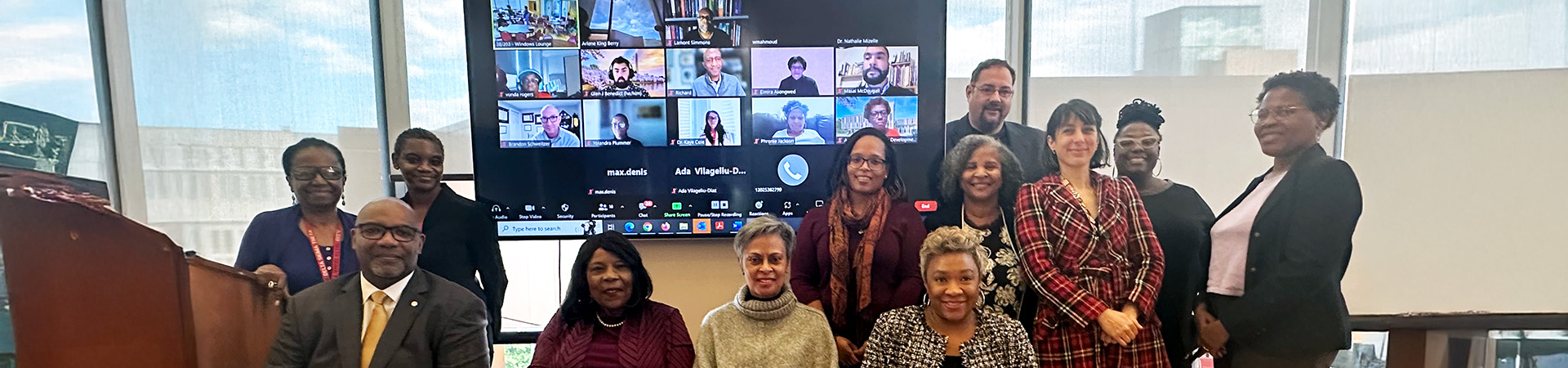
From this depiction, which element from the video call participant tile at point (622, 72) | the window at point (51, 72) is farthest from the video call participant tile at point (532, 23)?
the window at point (51, 72)

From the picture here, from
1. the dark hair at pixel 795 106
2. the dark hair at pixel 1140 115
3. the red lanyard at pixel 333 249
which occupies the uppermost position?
the dark hair at pixel 795 106

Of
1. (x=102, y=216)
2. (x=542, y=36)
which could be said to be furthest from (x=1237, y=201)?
(x=102, y=216)

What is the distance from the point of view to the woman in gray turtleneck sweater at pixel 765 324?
7.14 ft

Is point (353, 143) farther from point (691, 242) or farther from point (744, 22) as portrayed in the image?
point (744, 22)

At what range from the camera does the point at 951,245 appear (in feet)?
6.98

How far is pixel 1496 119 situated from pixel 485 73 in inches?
162

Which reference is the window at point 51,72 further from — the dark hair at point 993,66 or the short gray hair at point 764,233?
the dark hair at point 993,66

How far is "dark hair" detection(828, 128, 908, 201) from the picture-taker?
2523mm

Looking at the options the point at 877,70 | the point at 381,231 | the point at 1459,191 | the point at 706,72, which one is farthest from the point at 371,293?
the point at 1459,191

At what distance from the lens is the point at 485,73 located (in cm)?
261

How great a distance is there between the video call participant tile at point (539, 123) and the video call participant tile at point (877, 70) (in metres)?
1.11

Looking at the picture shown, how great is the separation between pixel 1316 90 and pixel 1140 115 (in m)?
0.62

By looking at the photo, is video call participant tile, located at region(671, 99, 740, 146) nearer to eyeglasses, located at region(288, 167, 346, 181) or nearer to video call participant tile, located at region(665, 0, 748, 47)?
video call participant tile, located at region(665, 0, 748, 47)

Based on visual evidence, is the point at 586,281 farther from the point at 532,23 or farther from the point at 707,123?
the point at 532,23
